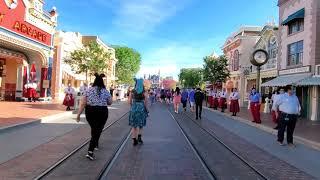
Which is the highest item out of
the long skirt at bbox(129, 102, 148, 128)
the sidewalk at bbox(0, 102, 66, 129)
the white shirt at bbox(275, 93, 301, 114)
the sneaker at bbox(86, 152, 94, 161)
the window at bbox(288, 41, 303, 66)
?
the window at bbox(288, 41, 303, 66)

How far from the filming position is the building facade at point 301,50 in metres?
28.4

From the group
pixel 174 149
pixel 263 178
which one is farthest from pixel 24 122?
pixel 263 178

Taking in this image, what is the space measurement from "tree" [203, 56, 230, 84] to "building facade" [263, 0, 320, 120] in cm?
1850

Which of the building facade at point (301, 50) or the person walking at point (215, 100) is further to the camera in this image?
the person walking at point (215, 100)

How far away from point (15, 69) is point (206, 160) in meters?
29.7

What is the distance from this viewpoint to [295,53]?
32.2 metres

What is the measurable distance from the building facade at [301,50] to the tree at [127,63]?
70.3 meters

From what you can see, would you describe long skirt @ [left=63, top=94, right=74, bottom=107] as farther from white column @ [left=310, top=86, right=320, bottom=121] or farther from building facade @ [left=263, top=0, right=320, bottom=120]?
white column @ [left=310, top=86, right=320, bottom=121]

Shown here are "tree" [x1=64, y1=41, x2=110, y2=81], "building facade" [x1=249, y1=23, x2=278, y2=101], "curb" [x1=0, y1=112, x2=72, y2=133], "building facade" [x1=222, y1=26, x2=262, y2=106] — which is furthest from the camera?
"building facade" [x1=222, y1=26, x2=262, y2=106]

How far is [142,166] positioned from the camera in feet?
29.9

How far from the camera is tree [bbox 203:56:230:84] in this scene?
2117 inches

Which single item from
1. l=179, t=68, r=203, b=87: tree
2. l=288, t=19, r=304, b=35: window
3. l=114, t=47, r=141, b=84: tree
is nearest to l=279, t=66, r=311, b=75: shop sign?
l=288, t=19, r=304, b=35: window

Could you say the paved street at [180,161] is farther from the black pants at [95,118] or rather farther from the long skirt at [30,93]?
the long skirt at [30,93]

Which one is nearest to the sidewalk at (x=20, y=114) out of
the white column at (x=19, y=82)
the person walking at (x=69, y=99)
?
the person walking at (x=69, y=99)
